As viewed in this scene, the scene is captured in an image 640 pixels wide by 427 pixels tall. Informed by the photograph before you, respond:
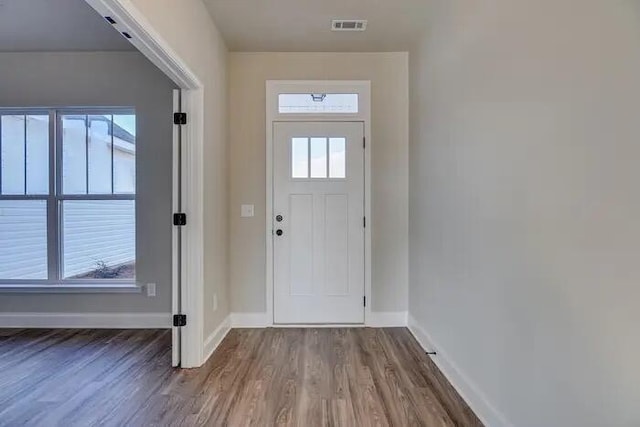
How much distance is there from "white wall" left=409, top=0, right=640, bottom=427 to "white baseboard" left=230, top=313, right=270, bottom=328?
1795 millimetres

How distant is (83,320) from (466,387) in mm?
3554

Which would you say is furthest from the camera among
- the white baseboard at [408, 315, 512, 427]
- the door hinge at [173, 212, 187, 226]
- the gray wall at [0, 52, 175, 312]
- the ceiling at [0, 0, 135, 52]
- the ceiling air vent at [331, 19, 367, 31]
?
the gray wall at [0, 52, 175, 312]

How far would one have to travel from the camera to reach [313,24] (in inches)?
127

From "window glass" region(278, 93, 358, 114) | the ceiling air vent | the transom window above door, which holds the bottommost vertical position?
the transom window above door

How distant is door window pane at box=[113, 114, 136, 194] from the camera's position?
12.8 feet

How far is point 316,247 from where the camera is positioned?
3.87 meters

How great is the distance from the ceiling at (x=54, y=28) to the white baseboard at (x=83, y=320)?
2.60 metres

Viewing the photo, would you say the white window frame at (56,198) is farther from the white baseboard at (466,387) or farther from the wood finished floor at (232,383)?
the white baseboard at (466,387)

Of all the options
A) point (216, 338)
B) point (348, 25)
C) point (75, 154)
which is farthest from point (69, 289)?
point (348, 25)

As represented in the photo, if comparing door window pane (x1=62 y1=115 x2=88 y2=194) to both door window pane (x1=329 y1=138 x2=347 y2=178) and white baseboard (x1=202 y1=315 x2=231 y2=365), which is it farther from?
door window pane (x1=329 y1=138 x2=347 y2=178)

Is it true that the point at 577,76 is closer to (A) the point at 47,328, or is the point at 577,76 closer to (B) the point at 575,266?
(B) the point at 575,266

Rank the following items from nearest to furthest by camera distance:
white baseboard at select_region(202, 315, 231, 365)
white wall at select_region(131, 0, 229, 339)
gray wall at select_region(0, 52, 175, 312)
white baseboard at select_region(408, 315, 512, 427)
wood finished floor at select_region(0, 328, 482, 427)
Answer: white baseboard at select_region(408, 315, 512, 427) < wood finished floor at select_region(0, 328, 482, 427) < white wall at select_region(131, 0, 229, 339) < white baseboard at select_region(202, 315, 231, 365) < gray wall at select_region(0, 52, 175, 312)

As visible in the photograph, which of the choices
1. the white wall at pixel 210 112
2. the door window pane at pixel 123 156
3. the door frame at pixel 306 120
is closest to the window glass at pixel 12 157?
the door window pane at pixel 123 156

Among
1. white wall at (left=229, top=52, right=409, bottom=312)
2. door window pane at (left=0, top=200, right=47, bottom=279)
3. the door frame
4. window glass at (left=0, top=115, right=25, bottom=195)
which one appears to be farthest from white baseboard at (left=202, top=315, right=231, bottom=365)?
window glass at (left=0, top=115, right=25, bottom=195)
